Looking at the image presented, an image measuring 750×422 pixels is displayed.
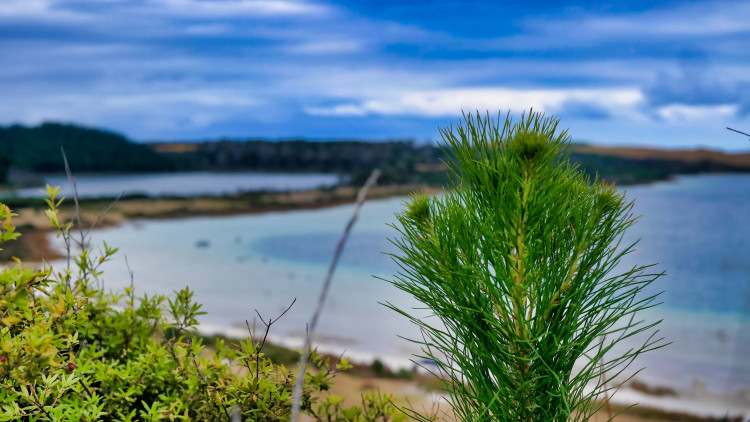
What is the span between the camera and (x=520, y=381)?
1.52m

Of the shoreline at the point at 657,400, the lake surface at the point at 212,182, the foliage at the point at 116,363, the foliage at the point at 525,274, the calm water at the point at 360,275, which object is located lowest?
the calm water at the point at 360,275

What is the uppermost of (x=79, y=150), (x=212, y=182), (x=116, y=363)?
(x=116, y=363)

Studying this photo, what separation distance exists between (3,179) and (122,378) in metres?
49.7

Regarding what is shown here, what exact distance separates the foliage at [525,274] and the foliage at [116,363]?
451 mm

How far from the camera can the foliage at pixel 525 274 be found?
1.47m

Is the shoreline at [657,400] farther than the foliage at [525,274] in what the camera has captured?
Yes

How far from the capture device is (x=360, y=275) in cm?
3878

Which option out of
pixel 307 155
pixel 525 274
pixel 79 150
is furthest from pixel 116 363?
pixel 79 150

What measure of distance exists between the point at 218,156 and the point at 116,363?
54424 millimetres

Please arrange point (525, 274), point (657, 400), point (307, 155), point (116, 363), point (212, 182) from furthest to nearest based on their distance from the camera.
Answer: point (212, 182)
point (307, 155)
point (657, 400)
point (116, 363)
point (525, 274)

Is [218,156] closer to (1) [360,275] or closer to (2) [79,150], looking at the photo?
(2) [79,150]

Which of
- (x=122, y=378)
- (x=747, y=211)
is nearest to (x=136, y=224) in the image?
(x=122, y=378)

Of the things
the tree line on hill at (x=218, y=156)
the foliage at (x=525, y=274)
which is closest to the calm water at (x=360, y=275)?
the foliage at (x=525, y=274)

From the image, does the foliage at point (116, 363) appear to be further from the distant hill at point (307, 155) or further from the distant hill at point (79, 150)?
the distant hill at point (79, 150)
